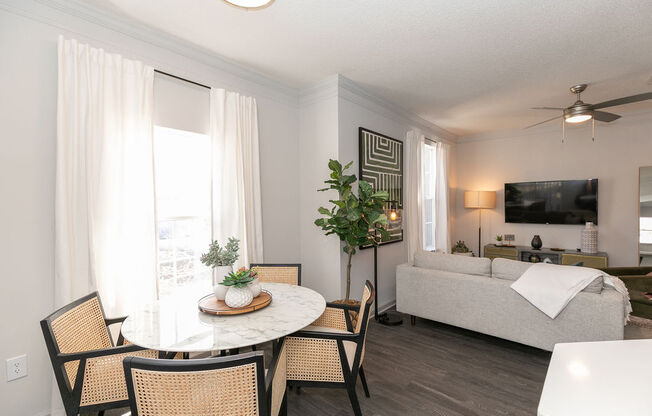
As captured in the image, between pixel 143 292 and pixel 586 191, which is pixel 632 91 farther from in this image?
pixel 143 292

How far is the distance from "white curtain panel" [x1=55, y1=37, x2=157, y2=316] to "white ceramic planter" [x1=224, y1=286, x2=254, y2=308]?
86 centimetres

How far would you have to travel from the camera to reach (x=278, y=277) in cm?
276

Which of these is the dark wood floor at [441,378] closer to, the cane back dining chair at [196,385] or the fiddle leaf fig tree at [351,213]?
the fiddle leaf fig tree at [351,213]

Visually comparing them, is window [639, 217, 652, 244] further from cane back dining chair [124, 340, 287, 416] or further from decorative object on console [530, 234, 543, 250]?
cane back dining chair [124, 340, 287, 416]

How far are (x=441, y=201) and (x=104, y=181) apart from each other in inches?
204

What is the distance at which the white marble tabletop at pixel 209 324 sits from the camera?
1.46 meters

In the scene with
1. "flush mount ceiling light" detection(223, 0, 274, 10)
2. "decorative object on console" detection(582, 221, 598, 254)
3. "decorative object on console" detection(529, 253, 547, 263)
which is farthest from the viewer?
"decorative object on console" detection(529, 253, 547, 263)

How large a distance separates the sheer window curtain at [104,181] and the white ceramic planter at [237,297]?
896mm

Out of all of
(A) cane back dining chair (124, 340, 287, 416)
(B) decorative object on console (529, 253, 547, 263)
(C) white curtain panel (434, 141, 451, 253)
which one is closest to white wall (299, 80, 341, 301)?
(A) cane back dining chair (124, 340, 287, 416)

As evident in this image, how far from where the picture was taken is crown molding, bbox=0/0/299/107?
2.01 meters

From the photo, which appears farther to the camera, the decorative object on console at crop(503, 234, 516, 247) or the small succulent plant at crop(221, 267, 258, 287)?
the decorative object on console at crop(503, 234, 516, 247)

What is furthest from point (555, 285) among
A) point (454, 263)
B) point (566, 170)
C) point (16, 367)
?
point (16, 367)

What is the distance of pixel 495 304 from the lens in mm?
2916

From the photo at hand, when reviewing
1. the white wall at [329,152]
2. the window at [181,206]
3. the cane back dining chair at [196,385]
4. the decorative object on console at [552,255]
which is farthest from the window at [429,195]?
the cane back dining chair at [196,385]
